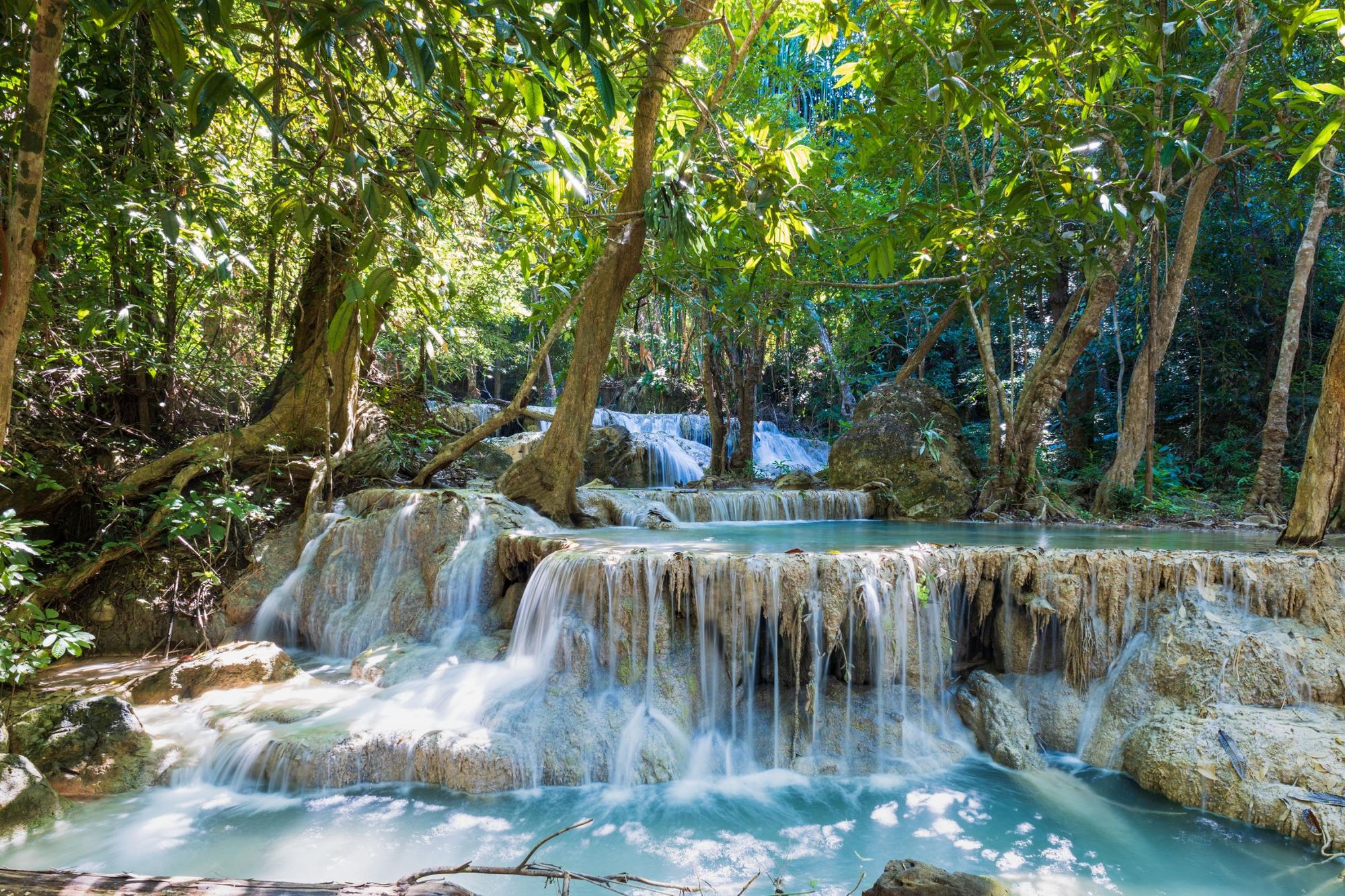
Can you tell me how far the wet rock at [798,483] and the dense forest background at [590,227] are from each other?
1.91 metres

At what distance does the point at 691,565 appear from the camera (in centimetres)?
544

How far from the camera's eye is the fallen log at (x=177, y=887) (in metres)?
1.62

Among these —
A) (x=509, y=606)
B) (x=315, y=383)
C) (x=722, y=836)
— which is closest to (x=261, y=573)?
(x=315, y=383)

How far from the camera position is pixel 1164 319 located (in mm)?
9219

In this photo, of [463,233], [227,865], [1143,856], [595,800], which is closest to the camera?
[227,865]

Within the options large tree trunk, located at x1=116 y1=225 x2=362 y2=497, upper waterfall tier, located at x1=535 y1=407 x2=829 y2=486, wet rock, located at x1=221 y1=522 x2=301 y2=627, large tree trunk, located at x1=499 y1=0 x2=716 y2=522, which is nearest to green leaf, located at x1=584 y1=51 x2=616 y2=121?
large tree trunk, located at x1=499 y1=0 x2=716 y2=522

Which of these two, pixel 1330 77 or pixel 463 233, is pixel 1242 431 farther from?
pixel 463 233

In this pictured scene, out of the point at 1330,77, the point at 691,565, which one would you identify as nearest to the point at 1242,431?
the point at 1330,77

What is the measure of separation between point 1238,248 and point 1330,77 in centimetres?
410

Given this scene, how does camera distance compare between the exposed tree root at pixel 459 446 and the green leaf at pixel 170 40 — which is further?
the exposed tree root at pixel 459 446

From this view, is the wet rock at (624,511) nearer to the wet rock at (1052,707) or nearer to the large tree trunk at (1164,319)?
the wet rock at (1052,707)

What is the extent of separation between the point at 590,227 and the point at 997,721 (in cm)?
490

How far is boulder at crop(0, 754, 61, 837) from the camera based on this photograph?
391 cm

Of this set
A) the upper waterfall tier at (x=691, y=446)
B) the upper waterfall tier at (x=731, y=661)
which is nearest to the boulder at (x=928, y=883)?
the upper waterfall tier at (x=731, y=661)
